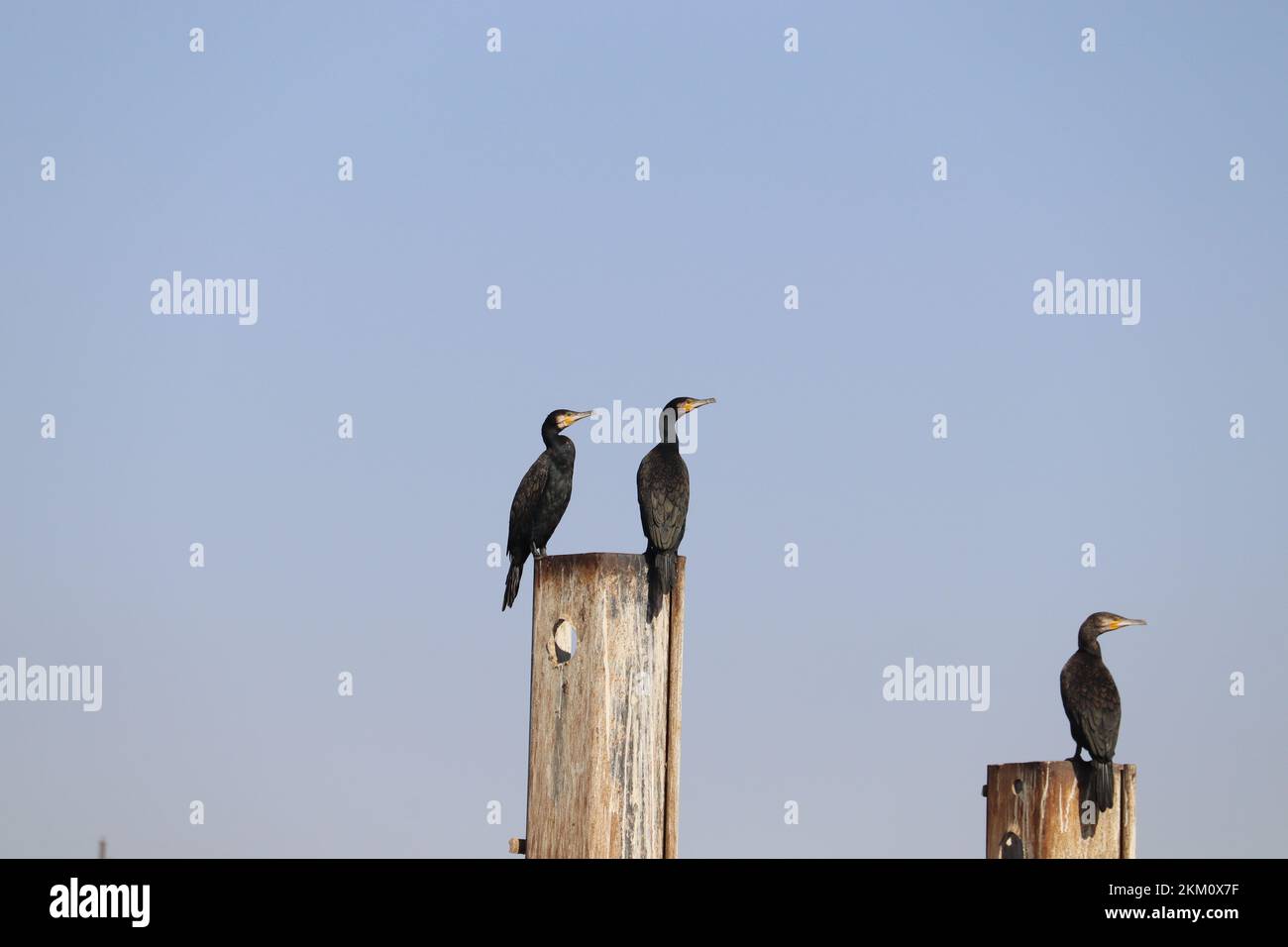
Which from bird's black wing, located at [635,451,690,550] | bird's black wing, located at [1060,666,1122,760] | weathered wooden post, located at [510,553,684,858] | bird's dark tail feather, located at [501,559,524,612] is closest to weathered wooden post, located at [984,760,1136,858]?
bird's black wing, located at [1060,666,1122,760]

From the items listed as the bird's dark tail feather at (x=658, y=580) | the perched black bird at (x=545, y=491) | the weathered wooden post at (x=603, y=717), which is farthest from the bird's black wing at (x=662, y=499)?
the perched black bird at (x=545, y=491)

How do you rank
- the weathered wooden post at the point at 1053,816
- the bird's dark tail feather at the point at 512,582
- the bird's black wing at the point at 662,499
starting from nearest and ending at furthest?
the bird's black wing at the point at 662,499, the weathered wooden post at the point at 1053,816, the bird's dark tail feather at the point at 512,582

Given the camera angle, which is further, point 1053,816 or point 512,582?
point 512,582

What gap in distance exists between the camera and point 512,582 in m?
13.6

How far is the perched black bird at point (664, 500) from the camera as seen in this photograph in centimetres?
871

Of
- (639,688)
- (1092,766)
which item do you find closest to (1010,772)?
(1092,766)

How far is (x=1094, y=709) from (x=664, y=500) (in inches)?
138

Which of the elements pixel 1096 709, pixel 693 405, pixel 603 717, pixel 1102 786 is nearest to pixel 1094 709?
pixel 1096 709

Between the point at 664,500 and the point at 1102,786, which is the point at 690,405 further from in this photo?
the point at 1102,786

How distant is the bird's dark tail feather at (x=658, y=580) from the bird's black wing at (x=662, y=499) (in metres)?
0.84

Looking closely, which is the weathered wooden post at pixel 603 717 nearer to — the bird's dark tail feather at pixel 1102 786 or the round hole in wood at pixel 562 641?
the round hole in wood at pixel 562 641

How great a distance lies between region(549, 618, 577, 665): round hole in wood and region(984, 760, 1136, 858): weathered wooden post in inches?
127

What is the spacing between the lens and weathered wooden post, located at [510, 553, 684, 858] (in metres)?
8.25
